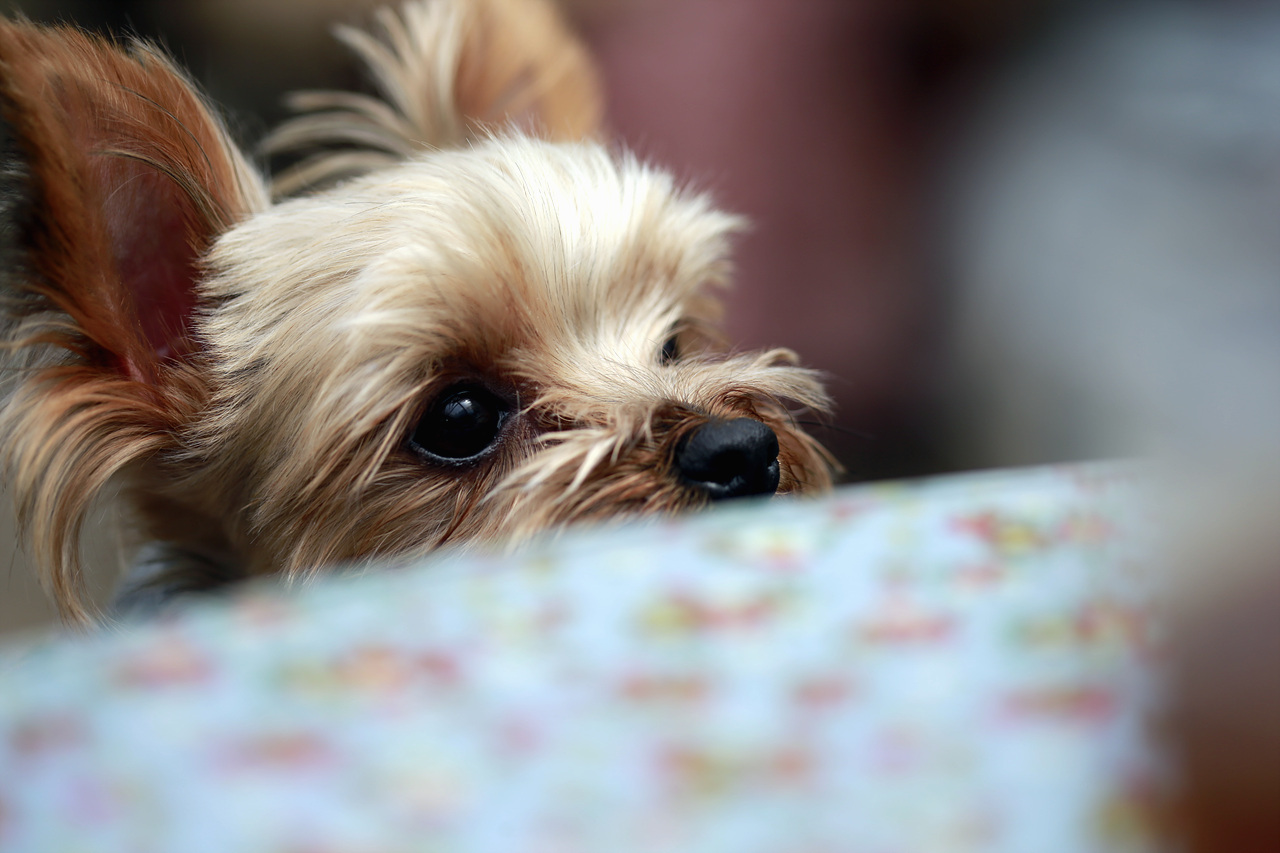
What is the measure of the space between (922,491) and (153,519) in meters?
1.14

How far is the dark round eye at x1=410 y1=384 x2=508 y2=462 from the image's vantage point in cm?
113

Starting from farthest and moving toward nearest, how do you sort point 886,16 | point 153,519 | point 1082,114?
point 886,16 → point 1082,114 → point 153,519

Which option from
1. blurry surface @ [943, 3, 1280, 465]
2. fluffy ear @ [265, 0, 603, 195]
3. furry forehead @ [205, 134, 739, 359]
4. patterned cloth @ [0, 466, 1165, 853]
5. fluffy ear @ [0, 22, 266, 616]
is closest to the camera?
patterned cloth @ [0, 466, 1165, 853]

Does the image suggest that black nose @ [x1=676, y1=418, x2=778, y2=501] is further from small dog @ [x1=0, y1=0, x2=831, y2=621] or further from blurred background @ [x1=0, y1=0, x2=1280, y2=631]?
blurred background @ [x1=0, y1=0, x2=1280, y2=631]

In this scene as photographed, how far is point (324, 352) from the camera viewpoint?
1.09m

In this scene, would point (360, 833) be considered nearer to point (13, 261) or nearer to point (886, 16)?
point (13, 261)

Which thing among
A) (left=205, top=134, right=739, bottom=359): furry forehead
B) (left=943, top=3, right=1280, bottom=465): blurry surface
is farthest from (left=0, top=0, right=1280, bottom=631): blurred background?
(left=205, top=134, right=739, bottom=359): furry forehead

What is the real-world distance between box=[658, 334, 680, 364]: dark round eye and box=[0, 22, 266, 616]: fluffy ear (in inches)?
25.7

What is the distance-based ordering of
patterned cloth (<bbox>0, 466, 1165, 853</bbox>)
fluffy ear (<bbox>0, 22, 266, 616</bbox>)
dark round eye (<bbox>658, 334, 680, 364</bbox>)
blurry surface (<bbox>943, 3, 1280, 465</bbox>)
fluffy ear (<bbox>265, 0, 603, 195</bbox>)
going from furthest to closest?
fluffy ear (<bbox>265, 0, 603, 195</bbox>), dark round eye (<bbox>658, 334, 680, 364</bbox>), fluffy ear (<bbox>0, 22, 266, 616</bbox>), blurry surface (<bbox>943, 3, 1280, 465</bbox>), patterned cloth (<bbox>0, 466, 1165, 853</bbox>)

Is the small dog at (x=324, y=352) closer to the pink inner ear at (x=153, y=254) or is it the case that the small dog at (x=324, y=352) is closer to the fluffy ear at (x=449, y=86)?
the pink inner ear at (x=153, y=254)

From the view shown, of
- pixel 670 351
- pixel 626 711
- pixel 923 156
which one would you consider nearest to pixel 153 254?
pixel 670 351

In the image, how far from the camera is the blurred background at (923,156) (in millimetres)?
1674

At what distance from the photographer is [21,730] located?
47cm

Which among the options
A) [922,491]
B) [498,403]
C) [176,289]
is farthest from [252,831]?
[176,289]
